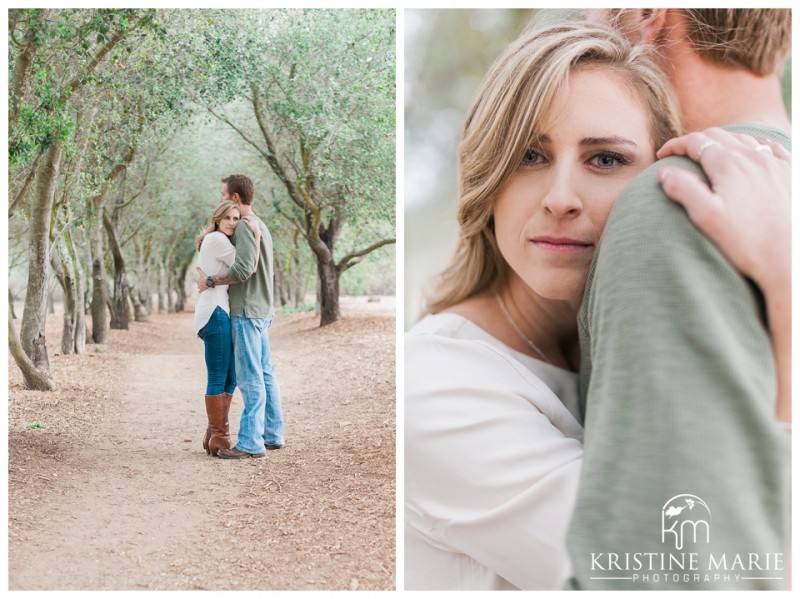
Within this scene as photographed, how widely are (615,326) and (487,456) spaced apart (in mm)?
483

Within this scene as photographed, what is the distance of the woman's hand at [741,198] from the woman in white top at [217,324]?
4.73 feet

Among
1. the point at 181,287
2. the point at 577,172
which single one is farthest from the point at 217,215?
the point at 577,172

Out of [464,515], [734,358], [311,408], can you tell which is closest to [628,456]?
[734,358]

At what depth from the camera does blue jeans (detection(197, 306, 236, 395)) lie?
2342 mm

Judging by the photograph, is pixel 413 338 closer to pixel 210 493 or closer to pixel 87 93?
pixel 210 493

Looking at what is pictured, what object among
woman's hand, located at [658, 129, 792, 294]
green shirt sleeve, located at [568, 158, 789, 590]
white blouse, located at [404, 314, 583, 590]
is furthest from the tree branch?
green shirt sleeve, located at [568, 158, 789, 590]

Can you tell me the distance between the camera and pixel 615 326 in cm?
119

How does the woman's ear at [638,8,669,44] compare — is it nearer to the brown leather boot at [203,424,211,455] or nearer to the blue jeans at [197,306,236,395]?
the blue jeans at [197,306,236,395]

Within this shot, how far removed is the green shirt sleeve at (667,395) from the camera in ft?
3.77

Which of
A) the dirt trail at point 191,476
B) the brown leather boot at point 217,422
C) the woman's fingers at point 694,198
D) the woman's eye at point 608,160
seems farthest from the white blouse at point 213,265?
the woman's fingers at point 694,198

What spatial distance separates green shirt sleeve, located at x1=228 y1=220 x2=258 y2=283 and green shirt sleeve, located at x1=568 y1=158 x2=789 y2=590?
4.50 ft

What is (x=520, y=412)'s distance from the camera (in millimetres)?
1529

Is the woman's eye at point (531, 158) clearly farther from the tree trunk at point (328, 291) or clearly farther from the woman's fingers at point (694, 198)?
the tree trunk at point (328, 291)

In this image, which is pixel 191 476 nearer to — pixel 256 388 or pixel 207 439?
pixel 207 439
